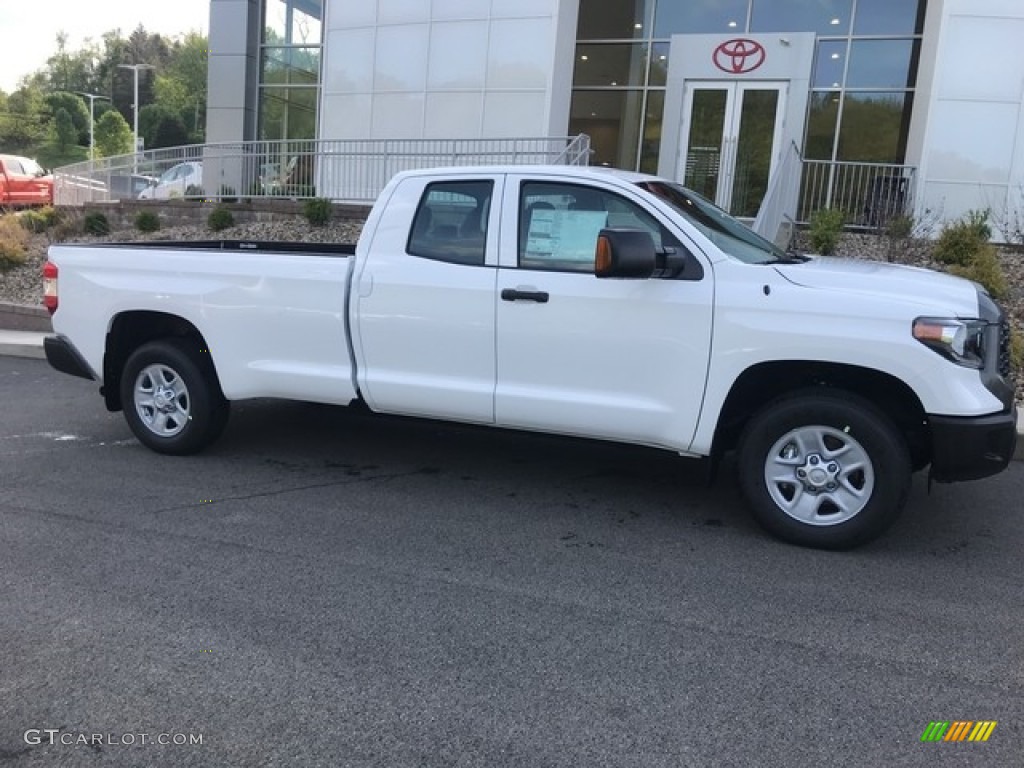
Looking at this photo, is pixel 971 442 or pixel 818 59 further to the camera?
pixel 818 59

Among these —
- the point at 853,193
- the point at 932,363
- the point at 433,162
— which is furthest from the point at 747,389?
the point at 433,162

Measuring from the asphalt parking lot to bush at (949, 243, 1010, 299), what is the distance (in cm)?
419

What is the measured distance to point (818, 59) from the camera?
17.2 meters

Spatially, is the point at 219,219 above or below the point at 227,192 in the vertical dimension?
below

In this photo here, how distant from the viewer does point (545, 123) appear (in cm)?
1720

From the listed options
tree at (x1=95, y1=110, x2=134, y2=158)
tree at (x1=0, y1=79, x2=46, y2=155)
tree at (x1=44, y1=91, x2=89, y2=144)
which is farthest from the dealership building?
tree at (x1=44, y1=91, x2=89, y2=144)

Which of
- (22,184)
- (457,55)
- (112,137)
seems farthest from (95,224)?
(112,137)

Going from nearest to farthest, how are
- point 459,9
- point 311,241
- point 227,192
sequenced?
1. point 311,241
2. point 459,9
3. point 227,192

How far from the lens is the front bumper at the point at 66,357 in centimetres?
620

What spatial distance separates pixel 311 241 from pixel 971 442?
36.1ft

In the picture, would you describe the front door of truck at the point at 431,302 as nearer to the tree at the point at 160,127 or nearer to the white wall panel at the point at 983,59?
the white wall panel at the point at 983,59

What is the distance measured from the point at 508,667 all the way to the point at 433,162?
15.8 metres

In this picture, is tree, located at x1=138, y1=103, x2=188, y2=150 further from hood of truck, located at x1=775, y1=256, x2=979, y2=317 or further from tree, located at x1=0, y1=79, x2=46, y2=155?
hood of truck, located at x1=775, y1=256, x2=979, y2=317

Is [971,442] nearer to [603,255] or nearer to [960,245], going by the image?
[603,255]
